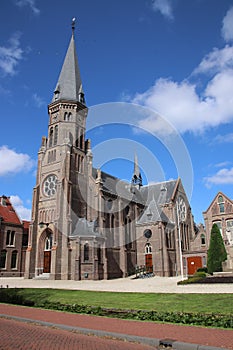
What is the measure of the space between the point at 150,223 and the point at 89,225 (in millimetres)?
10948

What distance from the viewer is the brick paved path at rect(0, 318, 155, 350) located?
7562mm

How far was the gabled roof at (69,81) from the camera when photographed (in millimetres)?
49844

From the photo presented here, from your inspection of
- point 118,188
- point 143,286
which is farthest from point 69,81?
point 143,286

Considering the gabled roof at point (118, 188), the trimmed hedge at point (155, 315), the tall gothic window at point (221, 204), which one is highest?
the gabled roof at point (118, 188)

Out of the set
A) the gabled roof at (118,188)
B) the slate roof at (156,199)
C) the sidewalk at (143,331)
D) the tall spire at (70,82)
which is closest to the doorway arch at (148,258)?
the slate roof at (156,199)

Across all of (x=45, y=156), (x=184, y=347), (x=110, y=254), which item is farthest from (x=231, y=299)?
(x=45, y=156)

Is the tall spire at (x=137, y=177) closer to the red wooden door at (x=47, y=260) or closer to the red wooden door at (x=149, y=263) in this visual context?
the red wooden door at (x=149, y=263)

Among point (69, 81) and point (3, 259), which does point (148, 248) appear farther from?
point (69, 81)

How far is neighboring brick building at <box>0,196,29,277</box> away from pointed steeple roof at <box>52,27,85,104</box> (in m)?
21.3

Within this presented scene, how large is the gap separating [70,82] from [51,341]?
4772 cm

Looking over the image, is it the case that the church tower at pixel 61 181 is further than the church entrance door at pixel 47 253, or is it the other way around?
the church entrance door at pixel 47 253

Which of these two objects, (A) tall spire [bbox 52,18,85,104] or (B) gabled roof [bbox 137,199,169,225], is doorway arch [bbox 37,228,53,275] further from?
(A) tall spire [bbox 52,18,85,104]

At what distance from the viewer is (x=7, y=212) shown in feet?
169

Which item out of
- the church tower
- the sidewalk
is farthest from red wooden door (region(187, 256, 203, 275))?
the sidewalk
